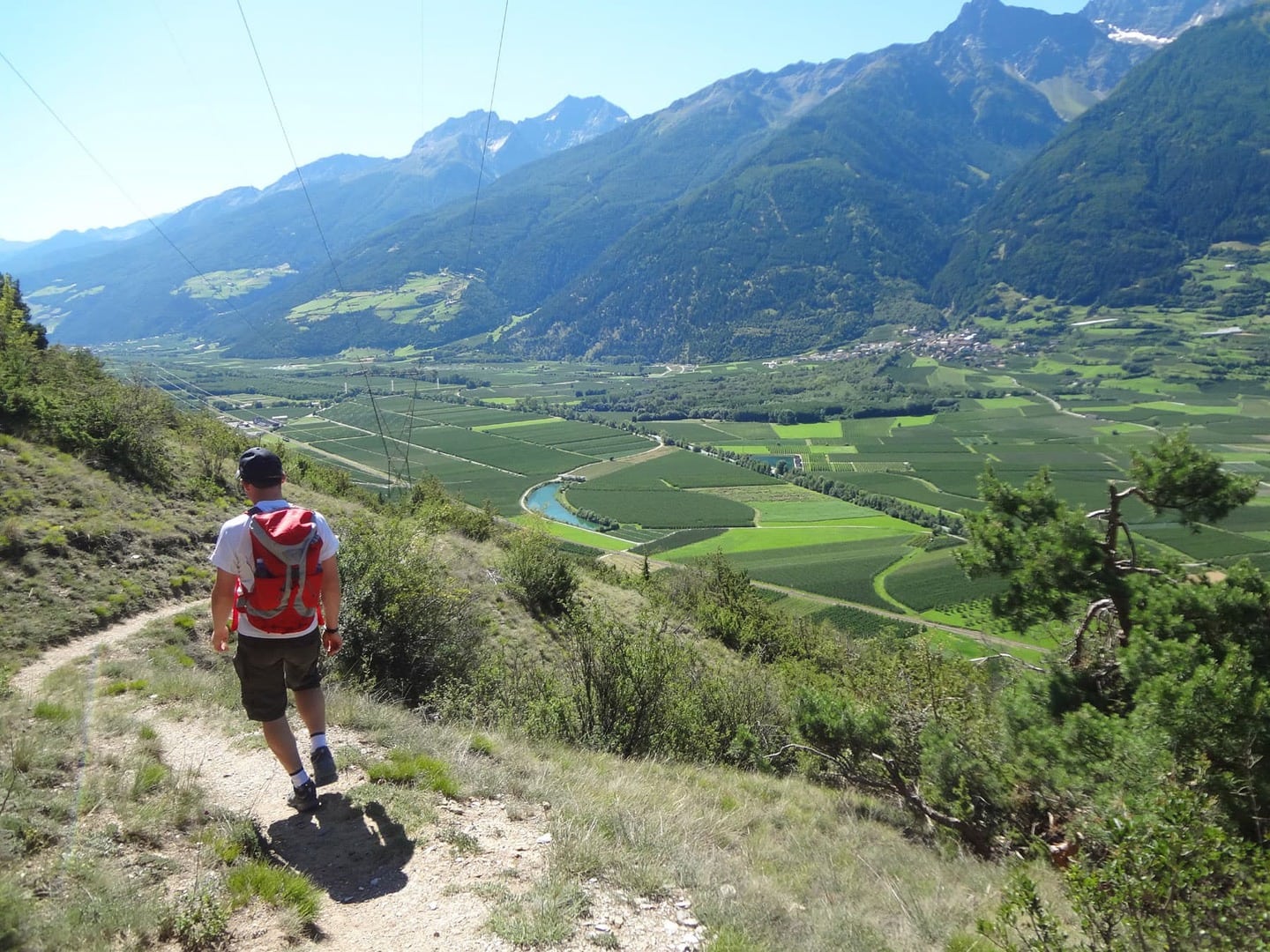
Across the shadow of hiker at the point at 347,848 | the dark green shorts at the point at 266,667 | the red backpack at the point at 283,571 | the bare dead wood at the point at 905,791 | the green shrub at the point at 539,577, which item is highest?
the red backpack at the point at 283,571

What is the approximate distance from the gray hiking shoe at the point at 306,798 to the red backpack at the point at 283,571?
1354mm

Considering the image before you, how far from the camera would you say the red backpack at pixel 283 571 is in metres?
4.63

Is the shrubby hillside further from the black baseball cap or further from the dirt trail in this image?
the black baseball cap

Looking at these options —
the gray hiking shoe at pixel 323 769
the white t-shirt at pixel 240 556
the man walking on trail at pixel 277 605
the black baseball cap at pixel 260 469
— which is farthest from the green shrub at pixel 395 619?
the black baseball cap at pixel 260 469

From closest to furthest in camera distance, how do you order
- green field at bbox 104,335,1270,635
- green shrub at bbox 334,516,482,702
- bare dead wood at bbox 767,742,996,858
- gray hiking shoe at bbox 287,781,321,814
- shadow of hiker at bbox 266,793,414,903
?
shadow of hiker at bbox 266,793,414,903 → gray hiking shoe at bbox 287,781,321,814 → bare dead wood at bbox 767,742,996,858 → green shrub at bbox 334,516,482,702 → green field at bbox 104,335,1270,635

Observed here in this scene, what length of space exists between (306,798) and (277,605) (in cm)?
172

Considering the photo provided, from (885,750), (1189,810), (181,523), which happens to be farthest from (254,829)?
(181,523)

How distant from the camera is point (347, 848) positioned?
473 centimetres

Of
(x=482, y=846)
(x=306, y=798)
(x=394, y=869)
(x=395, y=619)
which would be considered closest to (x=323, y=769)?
(x=306, y=798)

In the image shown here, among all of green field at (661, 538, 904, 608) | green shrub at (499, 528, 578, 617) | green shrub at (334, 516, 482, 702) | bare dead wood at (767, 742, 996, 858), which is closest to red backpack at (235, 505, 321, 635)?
green shrub at (334, 516, 482, 702)

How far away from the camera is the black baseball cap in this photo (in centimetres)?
482

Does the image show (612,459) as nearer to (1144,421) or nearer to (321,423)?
(321,423)

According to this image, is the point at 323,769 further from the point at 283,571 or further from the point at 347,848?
the point at 283,571

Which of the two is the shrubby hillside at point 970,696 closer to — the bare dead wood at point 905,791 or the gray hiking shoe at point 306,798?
the bare dead wood at point 905,791
